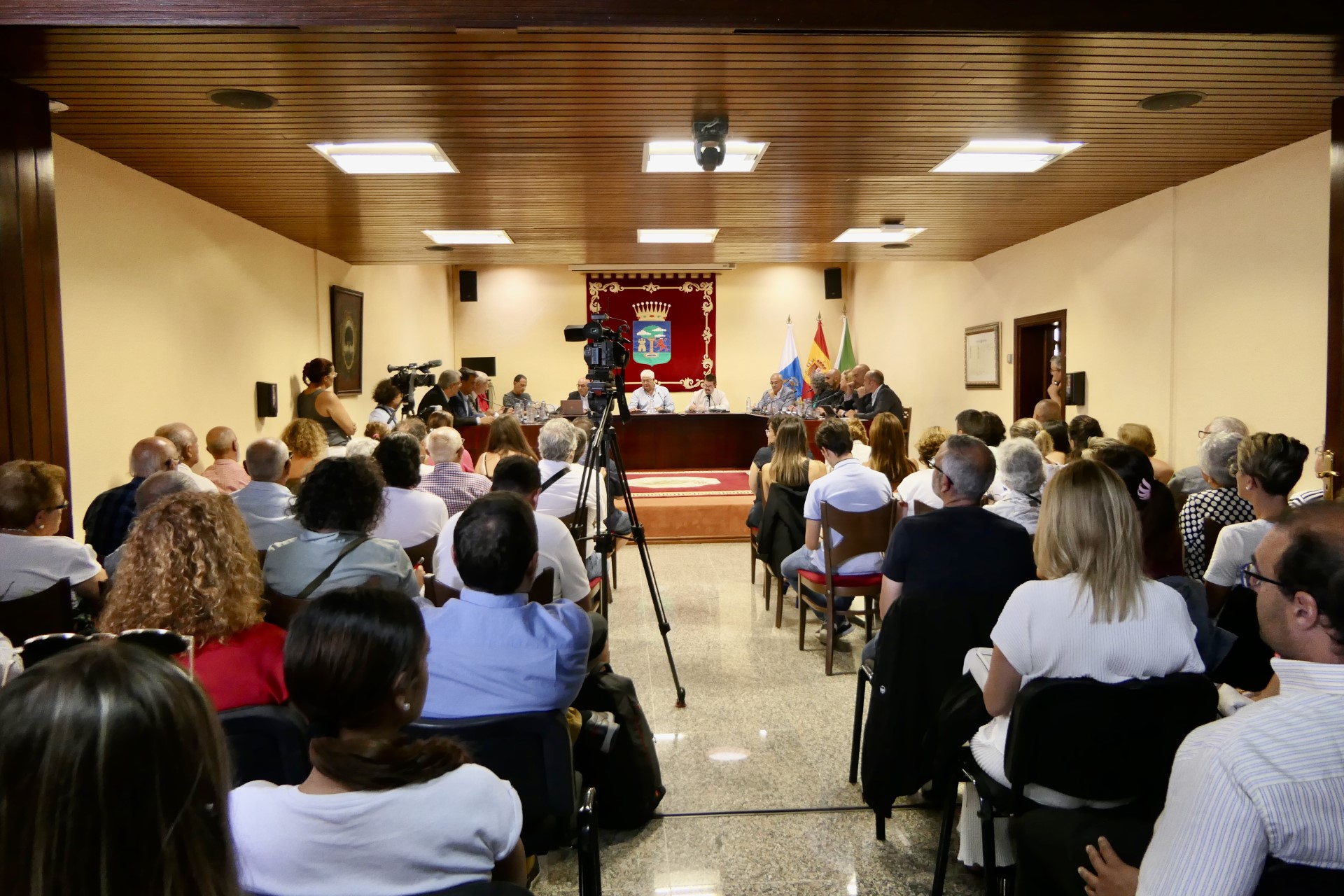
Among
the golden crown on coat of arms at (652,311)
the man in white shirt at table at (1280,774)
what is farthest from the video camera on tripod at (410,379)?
the man in white shirt at table at (1280,774)

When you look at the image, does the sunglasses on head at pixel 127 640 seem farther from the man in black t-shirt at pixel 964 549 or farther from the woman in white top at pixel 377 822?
the man in black t-shirt at pixel 964 549

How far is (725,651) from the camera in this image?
4.52 metres

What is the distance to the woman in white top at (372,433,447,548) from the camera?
3623mm

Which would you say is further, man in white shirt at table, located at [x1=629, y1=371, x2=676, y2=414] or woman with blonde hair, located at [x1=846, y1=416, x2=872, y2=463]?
man in white shirt at table, located at [x1=629, y1=371, x2=676, y2=414]

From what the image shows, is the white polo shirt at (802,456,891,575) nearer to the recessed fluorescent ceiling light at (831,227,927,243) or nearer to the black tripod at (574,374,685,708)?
the black tripod at (574,374,685,708)

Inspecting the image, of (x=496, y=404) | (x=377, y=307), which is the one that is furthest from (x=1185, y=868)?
(x=496, y=404)

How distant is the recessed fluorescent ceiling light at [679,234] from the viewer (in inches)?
308

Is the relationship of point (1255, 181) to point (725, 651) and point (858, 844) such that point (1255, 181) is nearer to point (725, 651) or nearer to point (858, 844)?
point (725, 651)

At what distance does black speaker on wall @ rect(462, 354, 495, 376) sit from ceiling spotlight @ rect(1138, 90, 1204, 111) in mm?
9846

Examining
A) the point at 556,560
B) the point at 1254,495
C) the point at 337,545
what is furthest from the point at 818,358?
the point at 337,545

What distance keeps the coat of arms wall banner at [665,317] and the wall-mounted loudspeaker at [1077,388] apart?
6207 millimetres

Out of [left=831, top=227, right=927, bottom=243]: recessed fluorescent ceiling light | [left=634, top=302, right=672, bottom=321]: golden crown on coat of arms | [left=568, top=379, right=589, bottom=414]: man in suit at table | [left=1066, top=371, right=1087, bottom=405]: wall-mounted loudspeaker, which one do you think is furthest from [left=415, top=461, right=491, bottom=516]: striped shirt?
[left=634, top=302, right=672, bottom=321]: golden crown on coat of arms

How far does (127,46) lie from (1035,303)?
7.48m

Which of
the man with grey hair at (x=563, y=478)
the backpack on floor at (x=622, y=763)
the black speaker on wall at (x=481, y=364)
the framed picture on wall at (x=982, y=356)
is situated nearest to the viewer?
the backpack on floor at (x=622, y=763)
